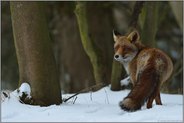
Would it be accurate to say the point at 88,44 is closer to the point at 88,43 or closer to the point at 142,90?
the point at 88,43

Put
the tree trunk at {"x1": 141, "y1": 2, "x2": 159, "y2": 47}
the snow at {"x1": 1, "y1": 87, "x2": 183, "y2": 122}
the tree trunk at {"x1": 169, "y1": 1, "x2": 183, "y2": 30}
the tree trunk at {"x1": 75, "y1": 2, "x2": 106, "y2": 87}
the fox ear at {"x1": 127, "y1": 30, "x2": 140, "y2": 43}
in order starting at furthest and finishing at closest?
the tree trunk at {"x1": 169, "y1": 1, "x2": 183, "y2": 30} < the tree trunk at {"x1": 75, "y1": 2, "x2": 106, "y2": 87} < the tree trunk at {"x1": 141, "y1": 2, "x2": 159, "y2": 47} < the fox ear at {"x1": 127, "y1": 30, "x2": 140, "y2": 43} < the snow at {"x1": 1, "y1": 87, "x2": 183, "y2": 122}

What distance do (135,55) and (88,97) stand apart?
192cm

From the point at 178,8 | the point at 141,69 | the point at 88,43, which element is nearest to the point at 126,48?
the point at 141,69

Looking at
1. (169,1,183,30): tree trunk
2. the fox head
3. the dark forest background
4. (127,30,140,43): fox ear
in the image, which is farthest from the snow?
the dark forest background

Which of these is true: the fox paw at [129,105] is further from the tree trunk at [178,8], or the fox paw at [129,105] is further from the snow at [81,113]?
the tree trunk at [178,8]

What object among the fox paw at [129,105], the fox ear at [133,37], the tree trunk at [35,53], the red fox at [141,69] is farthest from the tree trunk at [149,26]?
the fox paw at [129,105]

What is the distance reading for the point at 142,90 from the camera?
631cm

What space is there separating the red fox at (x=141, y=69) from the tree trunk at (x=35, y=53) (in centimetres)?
110

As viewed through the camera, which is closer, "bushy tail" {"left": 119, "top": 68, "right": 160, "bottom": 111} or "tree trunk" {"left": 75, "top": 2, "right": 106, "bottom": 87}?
"bushy tail" {"left": 119, "top": 68, "right": 160, "bottom": 111}

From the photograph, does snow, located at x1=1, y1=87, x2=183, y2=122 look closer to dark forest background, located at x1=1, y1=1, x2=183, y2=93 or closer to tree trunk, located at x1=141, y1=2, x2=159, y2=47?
tree trunk, located at x1=141, y1=2, x2=159, y2=47

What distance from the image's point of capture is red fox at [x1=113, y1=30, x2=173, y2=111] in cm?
620

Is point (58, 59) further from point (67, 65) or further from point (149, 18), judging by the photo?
point (149, 18)

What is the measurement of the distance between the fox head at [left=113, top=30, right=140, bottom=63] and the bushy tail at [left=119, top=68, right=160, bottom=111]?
62 centimetres

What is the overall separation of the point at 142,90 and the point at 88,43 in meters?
4.90
